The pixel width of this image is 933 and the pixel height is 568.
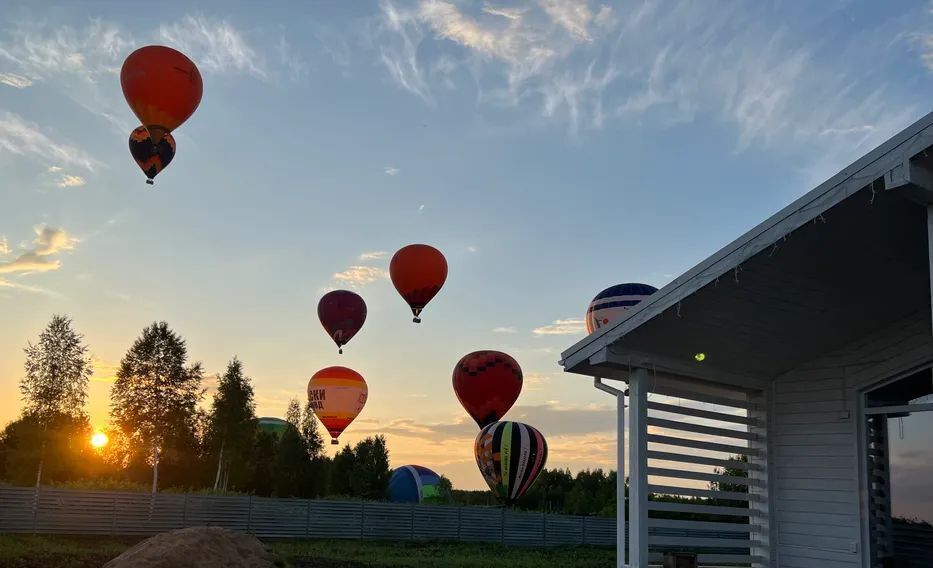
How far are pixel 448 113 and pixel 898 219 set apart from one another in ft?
37.9

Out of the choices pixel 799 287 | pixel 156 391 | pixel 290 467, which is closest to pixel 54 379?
pixel 156 391

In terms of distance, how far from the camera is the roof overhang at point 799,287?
21.3 ft

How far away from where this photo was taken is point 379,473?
5144 cm

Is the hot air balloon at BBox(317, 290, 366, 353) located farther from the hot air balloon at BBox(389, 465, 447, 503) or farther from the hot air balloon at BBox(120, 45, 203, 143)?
the hot air balloon at BBox(389, 465, 447, 503)

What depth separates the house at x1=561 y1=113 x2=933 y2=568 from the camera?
24.8 feet

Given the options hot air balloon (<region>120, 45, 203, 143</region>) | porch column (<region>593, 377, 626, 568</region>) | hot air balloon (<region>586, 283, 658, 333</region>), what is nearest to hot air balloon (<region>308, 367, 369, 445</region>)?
hot air balloon (<region>586, 283, 658, 333</region>)

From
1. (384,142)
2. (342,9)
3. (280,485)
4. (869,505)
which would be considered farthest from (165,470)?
(869,505)

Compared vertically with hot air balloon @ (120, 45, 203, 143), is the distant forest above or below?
below

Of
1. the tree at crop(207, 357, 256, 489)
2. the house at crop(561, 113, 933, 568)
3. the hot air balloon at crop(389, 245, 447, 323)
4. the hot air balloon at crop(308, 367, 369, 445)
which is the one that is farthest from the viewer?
the tree at crop(207, 357, 256, 489)

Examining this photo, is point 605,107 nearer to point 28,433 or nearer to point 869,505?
point 869,505

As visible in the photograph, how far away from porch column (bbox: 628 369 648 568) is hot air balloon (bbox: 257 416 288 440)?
155ft

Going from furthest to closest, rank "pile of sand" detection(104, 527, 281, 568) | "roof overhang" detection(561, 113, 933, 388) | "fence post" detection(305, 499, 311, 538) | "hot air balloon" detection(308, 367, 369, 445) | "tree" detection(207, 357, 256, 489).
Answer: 1. "tree" detection(207, 357, 256, 489)
2. "hot air balloon" detection(308, 367, 369, 445)
3. "fence post" detection(305, 499, 311, 538)
4. "pile of sand" detection(104, 527, 281, 568)
5. "roof overhang" detection(561, 113, 933, 388)

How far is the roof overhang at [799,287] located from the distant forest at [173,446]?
18.7m

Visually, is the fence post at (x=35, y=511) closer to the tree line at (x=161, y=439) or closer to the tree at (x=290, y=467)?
the tree line at (x=161, y=439)
